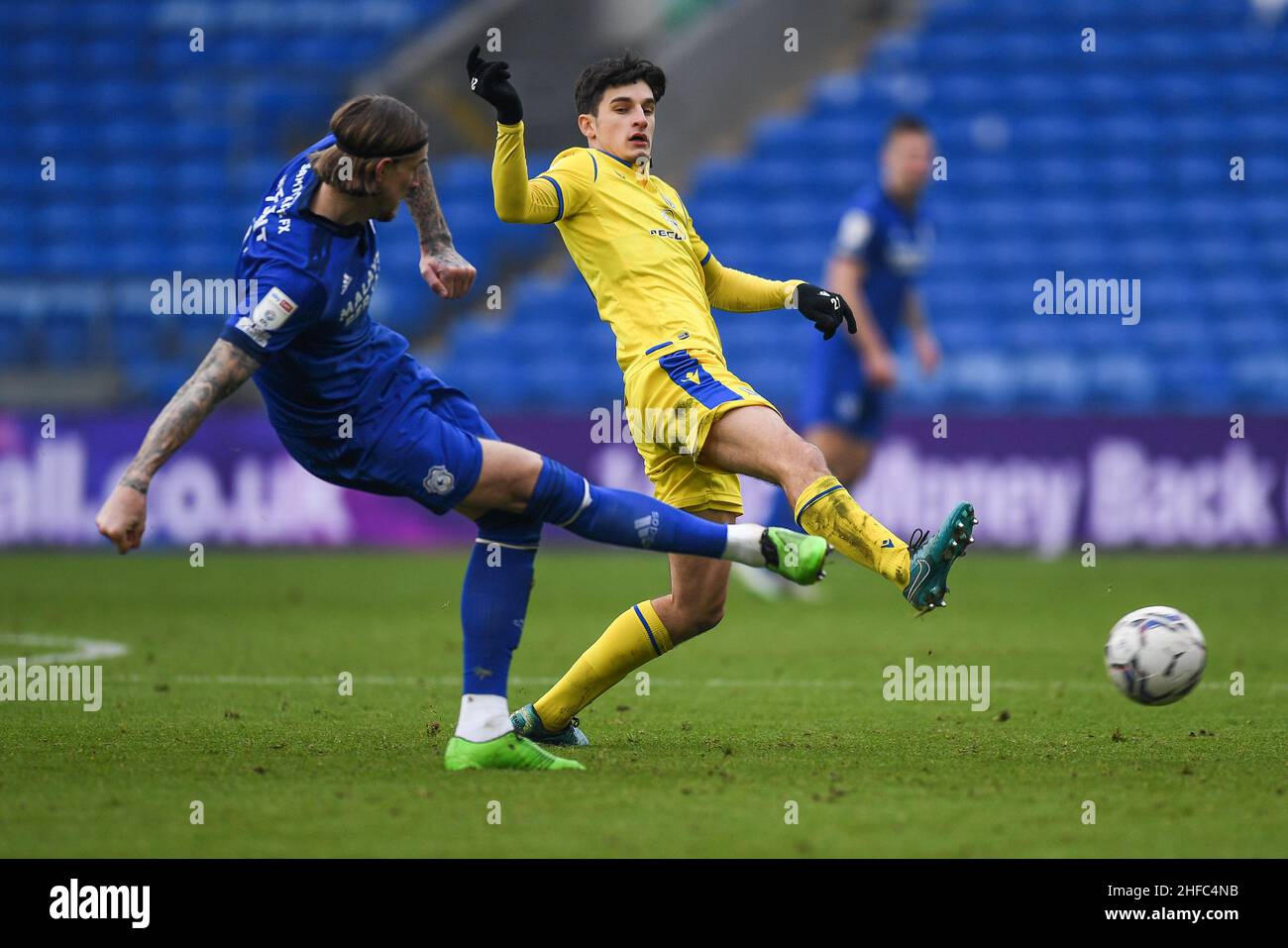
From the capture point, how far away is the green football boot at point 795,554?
4.91 metres

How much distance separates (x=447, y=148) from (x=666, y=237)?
42.8 feet

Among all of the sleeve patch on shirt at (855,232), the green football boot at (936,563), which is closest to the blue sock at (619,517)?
the green football boot at (936,563)

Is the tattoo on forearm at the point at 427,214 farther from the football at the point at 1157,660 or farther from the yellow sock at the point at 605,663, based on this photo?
the football at the point at 1157,660

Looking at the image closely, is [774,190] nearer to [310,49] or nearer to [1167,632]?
[310,49]

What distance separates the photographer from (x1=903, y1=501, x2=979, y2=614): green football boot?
5.09 m

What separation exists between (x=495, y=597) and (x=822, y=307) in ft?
4.86

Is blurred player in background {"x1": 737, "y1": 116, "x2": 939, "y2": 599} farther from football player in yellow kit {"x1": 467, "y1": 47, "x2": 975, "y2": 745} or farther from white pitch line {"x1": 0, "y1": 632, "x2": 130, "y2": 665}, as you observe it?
football player in yellow kit {"x1": 467, "y1": 47, "x2": 975, "y2": 745}

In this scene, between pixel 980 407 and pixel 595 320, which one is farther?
pixel 595 320

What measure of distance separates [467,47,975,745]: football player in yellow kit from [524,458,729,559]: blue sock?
0.40 meters

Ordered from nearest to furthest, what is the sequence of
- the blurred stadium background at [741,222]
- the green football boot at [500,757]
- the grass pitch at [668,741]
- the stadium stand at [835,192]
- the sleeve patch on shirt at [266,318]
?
the grass pitch at [668,741] → the sleeve patch on shirt at [266,318] → the green football boot at [500,757] → the blurred stadium background at [741,222] → the stadium stand at [835,192]

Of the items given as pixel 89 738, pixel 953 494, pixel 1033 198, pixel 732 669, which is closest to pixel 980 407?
pixel 953 494

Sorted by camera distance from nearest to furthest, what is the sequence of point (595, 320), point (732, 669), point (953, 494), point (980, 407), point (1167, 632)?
point (1167, 632) < point (732, 669) < point (953, 494) < point (980, 407) < point (595, 320)

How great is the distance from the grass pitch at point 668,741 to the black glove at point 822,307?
140 centimetres

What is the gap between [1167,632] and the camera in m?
5.54
